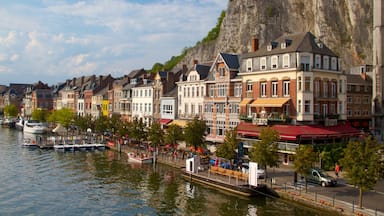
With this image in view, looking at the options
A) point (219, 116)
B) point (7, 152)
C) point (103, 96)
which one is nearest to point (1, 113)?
point (103, 96)

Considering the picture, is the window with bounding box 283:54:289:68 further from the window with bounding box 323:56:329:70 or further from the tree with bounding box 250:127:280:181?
the tree with bounding box 250:127:280:181

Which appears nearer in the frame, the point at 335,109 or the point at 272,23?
the point at 335,109

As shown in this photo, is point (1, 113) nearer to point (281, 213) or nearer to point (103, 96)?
point (103, 96)

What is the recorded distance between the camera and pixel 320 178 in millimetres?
34875

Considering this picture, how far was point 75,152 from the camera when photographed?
2564 inches

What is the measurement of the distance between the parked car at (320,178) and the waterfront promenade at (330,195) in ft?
1.64

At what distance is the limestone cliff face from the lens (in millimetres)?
82062

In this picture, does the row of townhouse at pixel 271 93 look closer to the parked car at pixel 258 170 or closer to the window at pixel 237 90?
the window at pixel 237 90

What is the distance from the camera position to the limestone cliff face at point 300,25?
8206 cm

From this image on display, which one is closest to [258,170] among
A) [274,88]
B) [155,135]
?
[274,88]

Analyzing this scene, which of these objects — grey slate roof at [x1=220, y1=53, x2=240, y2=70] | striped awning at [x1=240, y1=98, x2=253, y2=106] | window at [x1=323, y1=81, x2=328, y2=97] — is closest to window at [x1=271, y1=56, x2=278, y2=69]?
striped awning at [x1=240, y1=98, x2=253, y2=106]

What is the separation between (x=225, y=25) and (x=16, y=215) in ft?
297

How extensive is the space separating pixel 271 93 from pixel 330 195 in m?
19.3

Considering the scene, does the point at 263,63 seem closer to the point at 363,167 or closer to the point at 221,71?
the point at 221,71
